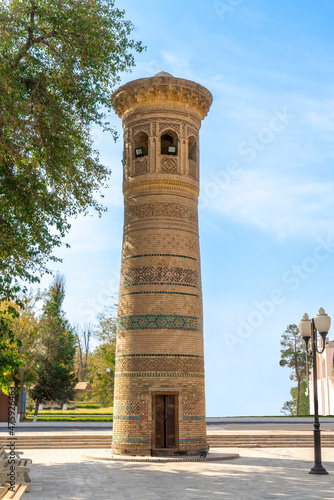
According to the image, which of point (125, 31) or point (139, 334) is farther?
point (139, 334)

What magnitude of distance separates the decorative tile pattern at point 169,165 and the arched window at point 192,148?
3.72 feet

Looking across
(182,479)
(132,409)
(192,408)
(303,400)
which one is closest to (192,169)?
(192,408)

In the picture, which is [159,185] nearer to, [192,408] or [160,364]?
[160,364]

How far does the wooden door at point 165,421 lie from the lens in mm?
15914

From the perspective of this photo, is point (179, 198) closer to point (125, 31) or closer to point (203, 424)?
point (125, 31)

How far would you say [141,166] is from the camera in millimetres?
17422

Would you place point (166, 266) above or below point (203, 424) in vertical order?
above

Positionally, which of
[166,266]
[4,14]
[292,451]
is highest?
[4,14]

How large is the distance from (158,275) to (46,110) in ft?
18.4

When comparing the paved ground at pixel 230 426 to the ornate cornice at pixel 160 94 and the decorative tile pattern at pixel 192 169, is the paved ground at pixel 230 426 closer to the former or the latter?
the decorative tile pattern at pixel 192 169

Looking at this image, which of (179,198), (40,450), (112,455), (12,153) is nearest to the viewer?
(12,153)

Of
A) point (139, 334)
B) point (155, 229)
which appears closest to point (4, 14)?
point (155, 229)

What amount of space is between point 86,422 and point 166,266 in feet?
43.1

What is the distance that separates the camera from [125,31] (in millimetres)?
14422
